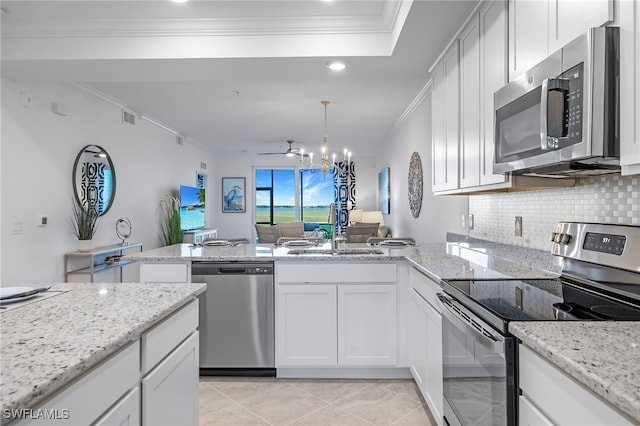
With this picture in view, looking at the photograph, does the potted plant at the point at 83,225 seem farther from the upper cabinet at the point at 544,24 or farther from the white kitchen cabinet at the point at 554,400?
the white kitchen cabinet at the point at 554,400

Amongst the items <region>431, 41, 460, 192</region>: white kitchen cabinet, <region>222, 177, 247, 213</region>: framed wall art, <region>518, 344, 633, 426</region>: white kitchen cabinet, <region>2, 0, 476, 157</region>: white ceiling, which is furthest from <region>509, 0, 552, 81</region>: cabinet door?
<region>222, 177, 247, 213</region>: framed wall art

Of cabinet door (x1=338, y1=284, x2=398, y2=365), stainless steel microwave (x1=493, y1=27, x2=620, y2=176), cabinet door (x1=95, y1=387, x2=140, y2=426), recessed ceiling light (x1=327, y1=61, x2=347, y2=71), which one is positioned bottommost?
cabinet door (x1=338, y1=284, x2=398, y2=365)

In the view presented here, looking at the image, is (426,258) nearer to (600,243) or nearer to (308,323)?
(308,323)

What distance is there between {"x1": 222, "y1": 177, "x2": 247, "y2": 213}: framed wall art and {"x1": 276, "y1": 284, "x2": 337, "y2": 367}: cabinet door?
22.4 ft

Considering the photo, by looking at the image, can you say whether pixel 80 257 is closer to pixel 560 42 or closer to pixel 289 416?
pixel 289 416

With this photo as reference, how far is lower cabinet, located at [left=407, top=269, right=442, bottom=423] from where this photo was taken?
76.0 inches

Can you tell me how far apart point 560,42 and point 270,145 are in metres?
7.00

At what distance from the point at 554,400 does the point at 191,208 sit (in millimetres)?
6684

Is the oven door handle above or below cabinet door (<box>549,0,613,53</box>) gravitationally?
below

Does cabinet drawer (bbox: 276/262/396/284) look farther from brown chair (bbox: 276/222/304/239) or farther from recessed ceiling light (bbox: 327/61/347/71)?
brown chair (bbox: 276/222/304/239)

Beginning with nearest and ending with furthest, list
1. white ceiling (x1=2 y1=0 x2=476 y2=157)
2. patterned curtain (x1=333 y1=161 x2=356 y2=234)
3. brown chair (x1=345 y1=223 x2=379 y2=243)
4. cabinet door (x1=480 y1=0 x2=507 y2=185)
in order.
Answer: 1. cabinet door (x1=480 y1=0 x2=507 y2=185)
2. white ceiling (x1=2 y1=0 x2=476 y2=157)
3. brown chair (x1=345 y1=223 x2=379 y2=243)
4. patterned curtain (x1=333 y1=161 x2=356 y2=234)

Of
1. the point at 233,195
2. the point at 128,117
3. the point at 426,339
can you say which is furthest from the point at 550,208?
the point at 233,195

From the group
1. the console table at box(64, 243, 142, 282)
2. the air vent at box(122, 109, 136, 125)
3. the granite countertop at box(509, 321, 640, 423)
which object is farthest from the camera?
the air vent at box(122, 109, 136, 125)

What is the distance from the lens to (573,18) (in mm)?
1271
